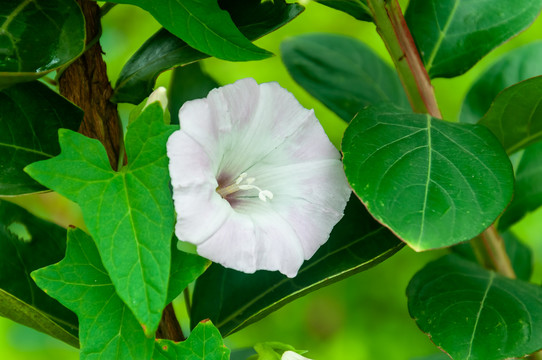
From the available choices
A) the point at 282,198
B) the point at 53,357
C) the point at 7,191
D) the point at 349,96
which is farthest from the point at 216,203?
the point at 53,357

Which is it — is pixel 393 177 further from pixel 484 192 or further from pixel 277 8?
pixel 277 8

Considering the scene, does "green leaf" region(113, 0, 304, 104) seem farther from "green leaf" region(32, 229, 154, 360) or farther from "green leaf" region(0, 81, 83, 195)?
"green leaf" region(32, 229, 154, 360)

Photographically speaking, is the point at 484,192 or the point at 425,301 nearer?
the point at 484,192

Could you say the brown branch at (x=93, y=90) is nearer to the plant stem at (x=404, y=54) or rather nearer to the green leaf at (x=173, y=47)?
the green leaf at (x=173, y=47)

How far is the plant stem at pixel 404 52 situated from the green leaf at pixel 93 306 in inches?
15.4

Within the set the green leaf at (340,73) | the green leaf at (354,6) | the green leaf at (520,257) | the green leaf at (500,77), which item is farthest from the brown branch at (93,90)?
the green leaf at (520,257)

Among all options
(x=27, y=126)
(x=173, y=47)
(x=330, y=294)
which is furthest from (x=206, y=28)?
(x=330, y=294)

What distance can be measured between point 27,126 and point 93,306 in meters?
0.19

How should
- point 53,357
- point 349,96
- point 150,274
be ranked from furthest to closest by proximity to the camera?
point 53,357, point 349,96, point 150,274

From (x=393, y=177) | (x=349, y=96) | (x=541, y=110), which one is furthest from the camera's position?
(x=349, y=96)

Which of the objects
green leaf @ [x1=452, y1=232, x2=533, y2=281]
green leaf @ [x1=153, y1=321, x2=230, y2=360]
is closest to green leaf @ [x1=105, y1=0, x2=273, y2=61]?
green leaf @ [x1=153, y1=321, x2=230, y2=360]

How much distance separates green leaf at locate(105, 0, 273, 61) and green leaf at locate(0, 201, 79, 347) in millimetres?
263

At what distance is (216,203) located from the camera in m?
0.56

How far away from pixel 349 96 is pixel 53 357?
77cm
